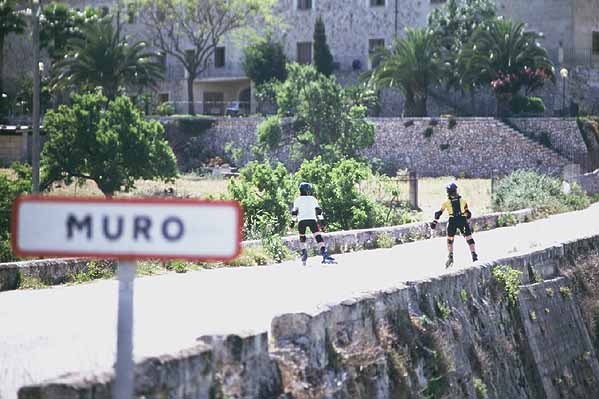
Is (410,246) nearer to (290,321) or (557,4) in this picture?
(290,321)

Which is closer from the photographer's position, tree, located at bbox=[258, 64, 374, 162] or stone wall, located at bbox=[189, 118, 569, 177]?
tree, located at bbox=[258, 64, 374, 162]

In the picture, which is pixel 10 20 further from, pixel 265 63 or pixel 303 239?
pixel 303 239

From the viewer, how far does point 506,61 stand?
56750 mm

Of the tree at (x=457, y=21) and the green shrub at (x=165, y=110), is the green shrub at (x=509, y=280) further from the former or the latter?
the green shrub at (x=165, y=110)

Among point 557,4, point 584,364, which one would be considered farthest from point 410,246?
point 557,4

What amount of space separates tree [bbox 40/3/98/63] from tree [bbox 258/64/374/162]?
17452 mm

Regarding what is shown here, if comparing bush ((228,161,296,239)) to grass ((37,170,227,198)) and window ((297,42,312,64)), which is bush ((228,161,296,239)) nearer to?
grass ((37,170,227,198))

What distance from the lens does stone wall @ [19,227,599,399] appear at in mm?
8570

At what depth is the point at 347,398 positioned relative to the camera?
417 inches

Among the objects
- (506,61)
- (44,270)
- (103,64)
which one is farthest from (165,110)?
(44,270)

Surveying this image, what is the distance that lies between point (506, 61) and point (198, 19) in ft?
66.7

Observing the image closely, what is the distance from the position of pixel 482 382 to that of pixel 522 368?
2.21 meters

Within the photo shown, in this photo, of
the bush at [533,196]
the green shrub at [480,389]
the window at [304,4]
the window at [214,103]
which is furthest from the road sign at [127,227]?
the window at [304,4]

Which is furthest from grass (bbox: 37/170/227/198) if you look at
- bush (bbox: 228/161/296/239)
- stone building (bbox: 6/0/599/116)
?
stone building (bbox: 6/0/599/116)
